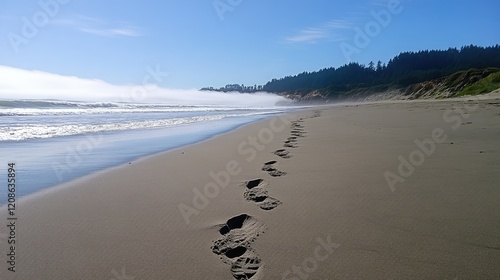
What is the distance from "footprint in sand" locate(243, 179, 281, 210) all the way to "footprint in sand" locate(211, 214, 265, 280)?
32 centimetres

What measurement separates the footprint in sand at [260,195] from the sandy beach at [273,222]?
18 millimetres

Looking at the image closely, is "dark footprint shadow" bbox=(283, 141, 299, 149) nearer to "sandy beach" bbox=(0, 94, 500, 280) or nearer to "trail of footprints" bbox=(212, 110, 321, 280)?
"sandy beach" bbox=(0, 94, 500, 280)

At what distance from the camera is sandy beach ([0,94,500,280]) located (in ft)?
6.79

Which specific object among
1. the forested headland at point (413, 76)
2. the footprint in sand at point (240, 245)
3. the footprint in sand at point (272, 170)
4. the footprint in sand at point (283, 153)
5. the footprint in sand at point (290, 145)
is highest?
the forested headland at point (413, 76)

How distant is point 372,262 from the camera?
81.0 inches

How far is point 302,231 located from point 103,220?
63.1 inches

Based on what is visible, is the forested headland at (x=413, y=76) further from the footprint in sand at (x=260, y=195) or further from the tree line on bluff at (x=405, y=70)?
the footprint in sand at (x=260, y=195)

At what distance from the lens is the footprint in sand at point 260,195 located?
3.12 meters

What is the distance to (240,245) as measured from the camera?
2.36 m

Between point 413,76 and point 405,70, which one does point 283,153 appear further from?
point 405,70

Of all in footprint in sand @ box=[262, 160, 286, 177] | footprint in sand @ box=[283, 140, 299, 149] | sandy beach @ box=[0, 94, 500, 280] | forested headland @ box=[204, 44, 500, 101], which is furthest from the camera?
forested headland @ box=[204, 44, 500, 101]

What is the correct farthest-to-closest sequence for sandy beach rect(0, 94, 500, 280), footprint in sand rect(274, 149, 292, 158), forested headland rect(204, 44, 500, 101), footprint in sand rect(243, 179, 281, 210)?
forested headland rect(204, 44, 500, 101) < footprint in sand rect(274, 149, 292, 158) < footprint in sand rect(243, 179, 281, 210) < sandy beach rect(0, 94, 500, 280)

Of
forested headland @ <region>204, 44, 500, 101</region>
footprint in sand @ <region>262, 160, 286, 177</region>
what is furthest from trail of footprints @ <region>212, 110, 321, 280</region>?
forested headland @ <region>204, 44, 500, 101</region>

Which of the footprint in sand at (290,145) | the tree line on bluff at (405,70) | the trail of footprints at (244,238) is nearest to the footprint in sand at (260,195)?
the trail of footprints at (244,238)
